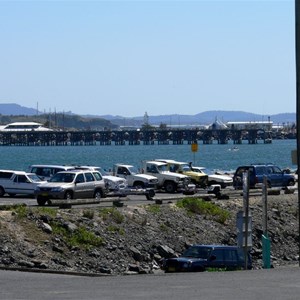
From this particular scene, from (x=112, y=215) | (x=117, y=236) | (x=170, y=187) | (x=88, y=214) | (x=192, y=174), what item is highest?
(x=192, y=174)

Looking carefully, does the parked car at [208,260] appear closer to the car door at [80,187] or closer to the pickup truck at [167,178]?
the car door at [80,187]

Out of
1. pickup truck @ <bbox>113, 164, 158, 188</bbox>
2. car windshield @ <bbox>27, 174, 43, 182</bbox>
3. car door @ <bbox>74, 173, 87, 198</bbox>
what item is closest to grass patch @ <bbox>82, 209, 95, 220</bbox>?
car door @ <bbox>74, 173, 87, 198</bbox>

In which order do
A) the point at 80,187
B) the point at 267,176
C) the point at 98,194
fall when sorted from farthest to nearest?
the point at 267,176, the point at 98,194, the point at 80,187

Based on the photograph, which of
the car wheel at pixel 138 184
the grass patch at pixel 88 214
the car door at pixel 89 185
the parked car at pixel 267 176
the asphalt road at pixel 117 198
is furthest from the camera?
the parked car at pixel 267 176

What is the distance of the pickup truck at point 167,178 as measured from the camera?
55.3 meters

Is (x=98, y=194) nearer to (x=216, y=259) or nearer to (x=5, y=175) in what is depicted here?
(x=5, y=175)

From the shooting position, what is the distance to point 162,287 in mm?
18625

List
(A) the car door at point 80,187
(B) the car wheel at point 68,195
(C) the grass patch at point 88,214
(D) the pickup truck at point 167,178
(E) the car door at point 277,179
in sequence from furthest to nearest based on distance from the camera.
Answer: (E) the car door at point 277,179 < (D) the pickup truck at point 167,178 < (A) the car door at point 80,187 < (B) the car wheel at point 68,195 < (C) the grass patch at point 88,214

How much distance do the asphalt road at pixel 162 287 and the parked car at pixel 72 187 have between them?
2258cm

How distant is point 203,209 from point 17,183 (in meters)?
11.1

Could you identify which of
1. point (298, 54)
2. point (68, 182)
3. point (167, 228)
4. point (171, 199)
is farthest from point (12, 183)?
point (298, 54)

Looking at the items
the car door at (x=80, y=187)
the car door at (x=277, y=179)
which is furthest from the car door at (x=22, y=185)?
the car door at (x=277, y=179)

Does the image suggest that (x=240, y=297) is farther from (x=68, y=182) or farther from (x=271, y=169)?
(x=271, y=169)

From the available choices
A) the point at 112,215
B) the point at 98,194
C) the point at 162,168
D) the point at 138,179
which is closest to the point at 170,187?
the point at 138,179
